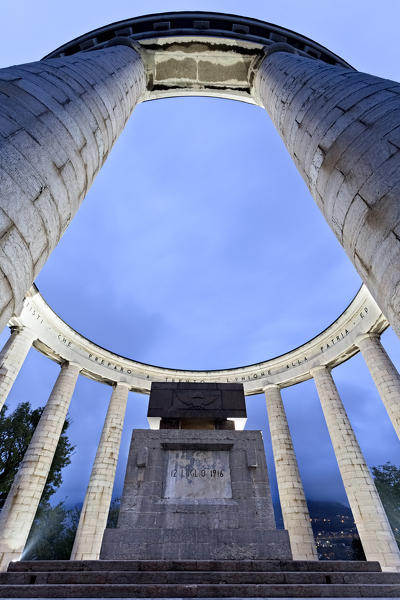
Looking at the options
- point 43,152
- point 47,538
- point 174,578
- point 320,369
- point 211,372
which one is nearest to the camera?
point 43,152

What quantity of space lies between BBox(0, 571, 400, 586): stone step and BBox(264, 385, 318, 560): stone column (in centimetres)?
1271

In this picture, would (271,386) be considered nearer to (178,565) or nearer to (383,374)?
(383,374)

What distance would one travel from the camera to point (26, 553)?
26.7m

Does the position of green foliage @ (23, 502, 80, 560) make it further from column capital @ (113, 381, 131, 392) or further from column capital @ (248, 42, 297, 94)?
column capital @ (248, 42, 297, 94)

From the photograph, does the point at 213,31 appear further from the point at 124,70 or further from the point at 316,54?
the point at 124,70

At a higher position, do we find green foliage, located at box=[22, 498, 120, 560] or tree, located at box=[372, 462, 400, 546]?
tree, located at box=[372, 462, 400, 546]

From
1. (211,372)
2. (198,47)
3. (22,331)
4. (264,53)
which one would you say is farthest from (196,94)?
(211,372)

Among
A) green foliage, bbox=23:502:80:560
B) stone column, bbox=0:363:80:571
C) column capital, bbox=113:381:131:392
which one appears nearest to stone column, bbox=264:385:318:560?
column capital, bbox=113:381:131:392

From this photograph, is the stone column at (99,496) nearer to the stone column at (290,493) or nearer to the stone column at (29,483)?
the stone column at (29,483)

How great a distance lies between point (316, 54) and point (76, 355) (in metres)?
24.6

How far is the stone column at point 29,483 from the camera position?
13.9 meters

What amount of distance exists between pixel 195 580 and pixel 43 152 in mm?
8790

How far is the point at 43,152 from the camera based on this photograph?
186 inches

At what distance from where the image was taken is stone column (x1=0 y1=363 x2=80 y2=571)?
13914mm
